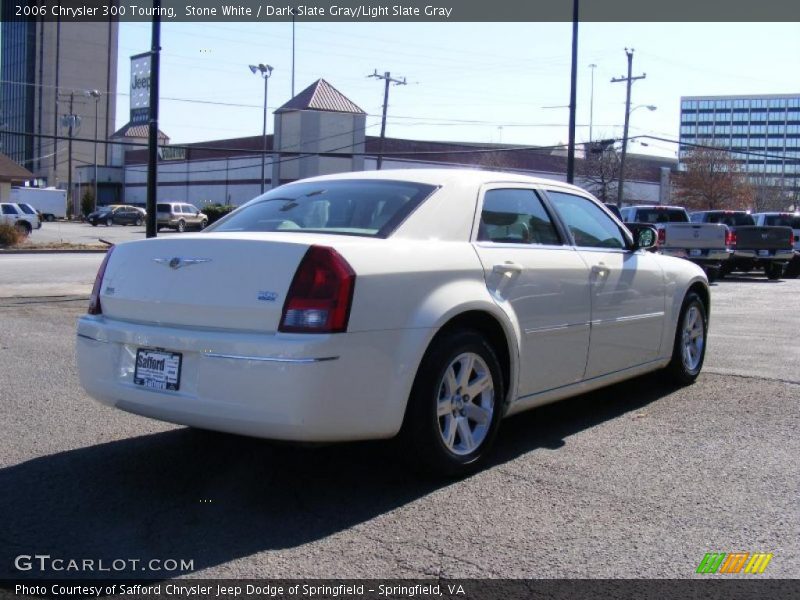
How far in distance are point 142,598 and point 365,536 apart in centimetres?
100

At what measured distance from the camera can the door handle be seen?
4805 mm

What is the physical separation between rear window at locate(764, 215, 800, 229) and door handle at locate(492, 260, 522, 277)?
79.0ft

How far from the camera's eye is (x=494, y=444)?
17.3 ft

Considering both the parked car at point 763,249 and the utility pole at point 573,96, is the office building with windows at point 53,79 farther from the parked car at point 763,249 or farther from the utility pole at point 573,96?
the parked car at point 763,249

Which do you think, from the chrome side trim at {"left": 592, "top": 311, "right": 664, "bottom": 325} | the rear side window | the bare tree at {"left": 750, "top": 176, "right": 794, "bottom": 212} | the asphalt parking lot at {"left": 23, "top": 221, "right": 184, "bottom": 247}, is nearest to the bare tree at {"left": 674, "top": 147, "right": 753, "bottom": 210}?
the bare tree at {"left": 750, "top": 176, "right": 794, "bottom": 212}

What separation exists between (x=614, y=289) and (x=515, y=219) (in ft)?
3.35

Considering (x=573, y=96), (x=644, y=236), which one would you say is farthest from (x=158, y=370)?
(x=573, y=96)

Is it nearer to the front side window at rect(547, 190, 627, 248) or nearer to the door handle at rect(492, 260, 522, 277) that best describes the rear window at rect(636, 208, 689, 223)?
the front side window at rect(547, 190, 627, 248)

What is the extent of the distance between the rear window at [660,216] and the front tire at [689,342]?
17.0m

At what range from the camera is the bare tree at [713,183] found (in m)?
→ 63.3

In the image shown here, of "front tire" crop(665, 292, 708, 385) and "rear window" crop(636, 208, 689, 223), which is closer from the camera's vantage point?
"front tire" crop(665, 292, 708, 385)

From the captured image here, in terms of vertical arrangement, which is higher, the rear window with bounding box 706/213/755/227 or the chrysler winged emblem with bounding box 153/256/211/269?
the rear window with bounding box 706/213/755/227

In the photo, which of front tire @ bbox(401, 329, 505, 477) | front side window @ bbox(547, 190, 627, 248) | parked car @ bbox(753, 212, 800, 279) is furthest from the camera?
parked car @ bbox(753, 212, 800, 279)

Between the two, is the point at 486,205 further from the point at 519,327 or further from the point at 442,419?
the point at 442,419
